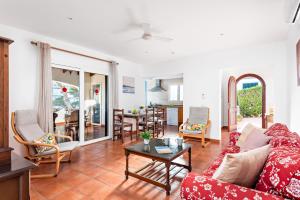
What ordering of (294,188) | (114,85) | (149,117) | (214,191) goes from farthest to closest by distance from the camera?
(149,117)
(114,85)
(214,191)
(294,188)

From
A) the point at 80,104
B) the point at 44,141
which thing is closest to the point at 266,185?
the point at 44,141

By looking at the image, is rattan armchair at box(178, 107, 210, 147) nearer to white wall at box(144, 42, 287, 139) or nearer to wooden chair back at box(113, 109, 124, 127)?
white wall at box(144, 42, 287, 139)

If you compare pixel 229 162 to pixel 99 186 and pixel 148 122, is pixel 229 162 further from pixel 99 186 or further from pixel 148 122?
pixel 148 122

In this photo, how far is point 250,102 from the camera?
29.5 ft

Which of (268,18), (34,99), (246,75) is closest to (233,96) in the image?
(246,75)

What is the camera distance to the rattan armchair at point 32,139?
259 cm

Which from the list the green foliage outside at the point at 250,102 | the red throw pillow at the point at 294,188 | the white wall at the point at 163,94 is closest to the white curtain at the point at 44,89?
the red throw pillow at the point at 294,188

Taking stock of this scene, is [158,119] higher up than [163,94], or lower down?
lower down

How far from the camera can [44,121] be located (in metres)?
3.26

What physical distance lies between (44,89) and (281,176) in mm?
3759

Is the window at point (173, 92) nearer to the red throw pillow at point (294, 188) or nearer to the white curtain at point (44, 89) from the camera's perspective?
the white curtain at point (44, 89)

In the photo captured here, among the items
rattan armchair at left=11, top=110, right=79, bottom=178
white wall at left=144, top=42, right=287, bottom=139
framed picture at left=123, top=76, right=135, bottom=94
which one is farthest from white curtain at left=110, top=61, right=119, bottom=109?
rattan armchair at left=11, top=110, right=79, bottom=178

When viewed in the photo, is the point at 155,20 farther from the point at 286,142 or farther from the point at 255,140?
the point at 286,142

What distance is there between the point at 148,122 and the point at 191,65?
2.17 m
